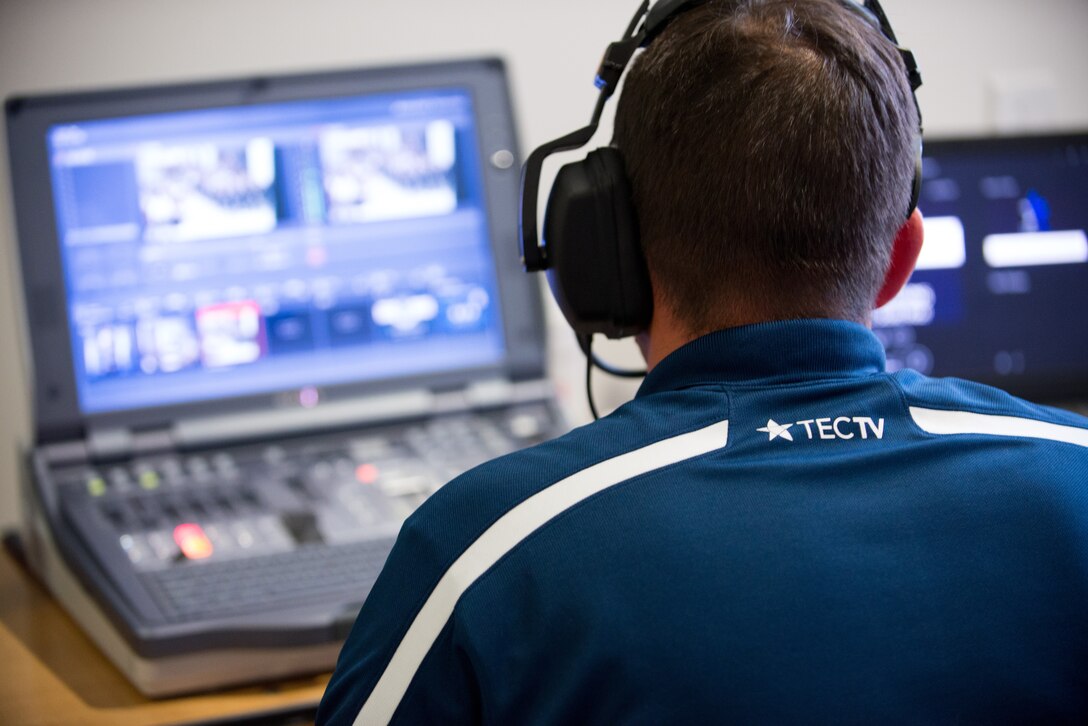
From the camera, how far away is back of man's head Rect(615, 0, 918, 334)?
63 cm

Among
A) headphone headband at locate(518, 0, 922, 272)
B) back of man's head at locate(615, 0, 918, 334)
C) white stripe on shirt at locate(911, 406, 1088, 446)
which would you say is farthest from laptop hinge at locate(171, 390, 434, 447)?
white stripe on shirt at locate(911, 406, 1088, 446)

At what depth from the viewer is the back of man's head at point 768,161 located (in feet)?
2.07

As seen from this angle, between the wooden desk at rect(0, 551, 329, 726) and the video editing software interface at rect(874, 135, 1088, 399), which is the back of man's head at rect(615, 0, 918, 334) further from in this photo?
the video editing software interface at rect(874, 135, 1088, 399)

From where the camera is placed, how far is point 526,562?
0.55 meters

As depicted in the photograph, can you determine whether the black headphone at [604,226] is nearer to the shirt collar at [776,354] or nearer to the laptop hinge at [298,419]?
the shirt collar at [776,354]

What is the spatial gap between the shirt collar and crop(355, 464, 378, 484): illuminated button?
0.56 metres

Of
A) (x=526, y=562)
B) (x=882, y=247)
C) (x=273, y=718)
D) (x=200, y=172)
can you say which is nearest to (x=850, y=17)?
(x=882, y=247)

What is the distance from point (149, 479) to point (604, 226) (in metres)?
0.67

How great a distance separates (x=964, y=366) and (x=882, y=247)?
802mm

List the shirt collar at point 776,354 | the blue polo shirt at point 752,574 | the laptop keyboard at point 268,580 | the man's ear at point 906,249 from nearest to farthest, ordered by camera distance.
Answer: the blue polo shirt at point 752,574
the shirt collar at point 776,354
the man's ear at point 906,249
the laptop keyboard at point 268,580

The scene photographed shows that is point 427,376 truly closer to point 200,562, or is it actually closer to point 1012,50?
point 200,562

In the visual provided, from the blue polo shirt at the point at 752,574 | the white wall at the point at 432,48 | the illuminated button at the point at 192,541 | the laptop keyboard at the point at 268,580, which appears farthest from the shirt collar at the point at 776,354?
the white wall at the point at 432,48

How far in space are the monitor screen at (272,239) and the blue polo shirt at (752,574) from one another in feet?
2.21

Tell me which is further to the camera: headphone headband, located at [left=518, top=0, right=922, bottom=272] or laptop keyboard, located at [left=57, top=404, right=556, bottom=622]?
laptop keyboard, located at [left=57, top=404, right=556, bottom=622]
